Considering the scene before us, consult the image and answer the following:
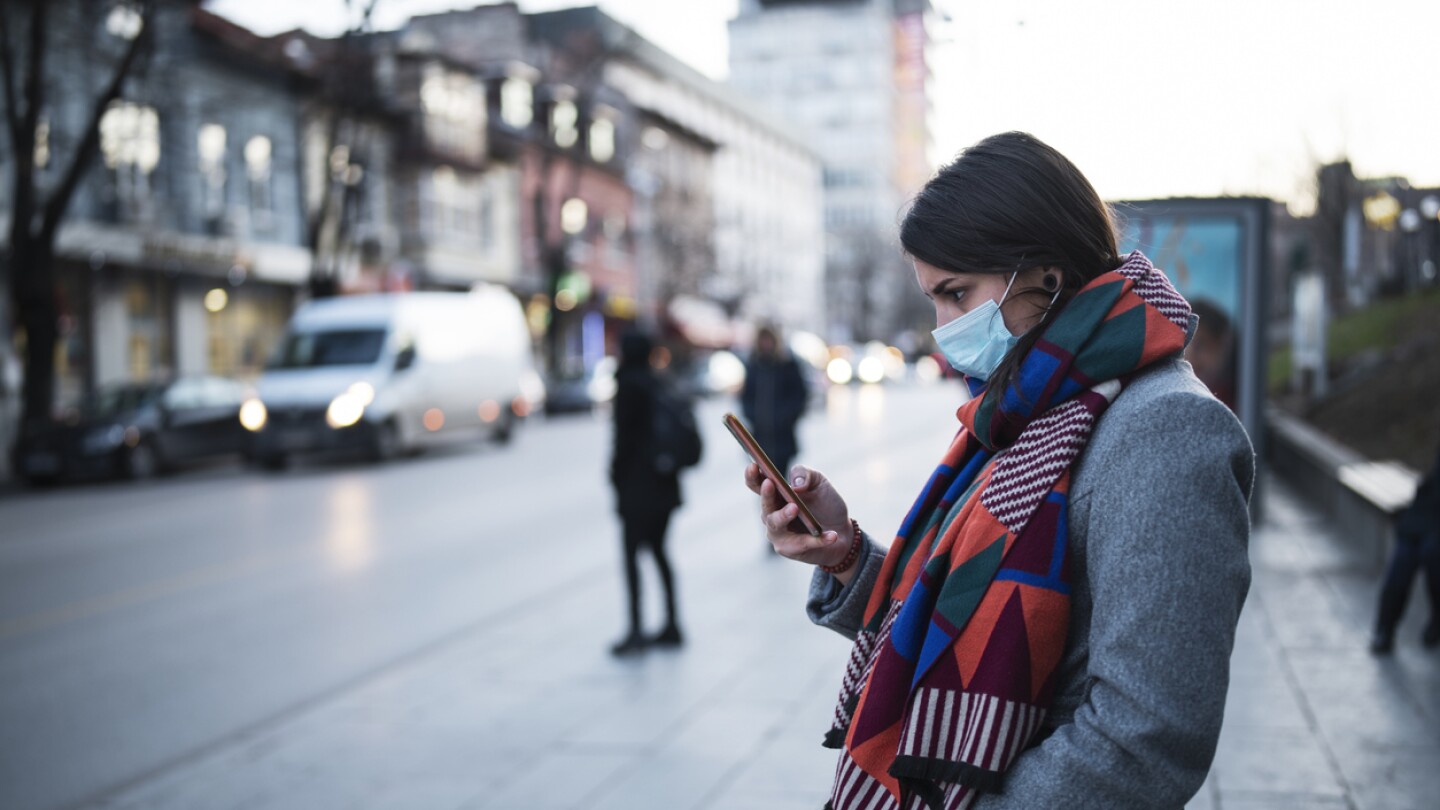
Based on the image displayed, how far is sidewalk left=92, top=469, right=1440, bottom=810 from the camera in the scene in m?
5.23

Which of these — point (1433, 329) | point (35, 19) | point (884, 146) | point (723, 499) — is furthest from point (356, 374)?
point (884, 146)

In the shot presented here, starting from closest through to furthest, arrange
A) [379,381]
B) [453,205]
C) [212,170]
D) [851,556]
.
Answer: [851,556] < [379,381] < [212,170] < [453,205]

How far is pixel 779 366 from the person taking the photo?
39.7 ft

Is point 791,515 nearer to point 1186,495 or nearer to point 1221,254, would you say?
point 1186,495

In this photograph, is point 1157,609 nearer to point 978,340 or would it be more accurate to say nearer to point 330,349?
point 978,340

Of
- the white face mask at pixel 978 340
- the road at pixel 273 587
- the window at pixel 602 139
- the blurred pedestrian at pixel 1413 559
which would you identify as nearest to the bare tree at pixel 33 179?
the road at pixel 273 587

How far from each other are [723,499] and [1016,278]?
559 inches

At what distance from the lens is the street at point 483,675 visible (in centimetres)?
546

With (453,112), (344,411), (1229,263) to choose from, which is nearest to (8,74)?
(344,411)

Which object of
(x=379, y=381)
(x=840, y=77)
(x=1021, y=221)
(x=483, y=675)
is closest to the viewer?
(x=1021, y=221)

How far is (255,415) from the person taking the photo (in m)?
21.3

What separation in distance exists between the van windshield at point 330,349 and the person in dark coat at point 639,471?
14.4 metres

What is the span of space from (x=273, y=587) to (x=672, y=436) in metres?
4.13

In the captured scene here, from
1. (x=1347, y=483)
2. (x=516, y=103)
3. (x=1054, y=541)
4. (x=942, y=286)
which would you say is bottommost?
(x=1347, y=483)
